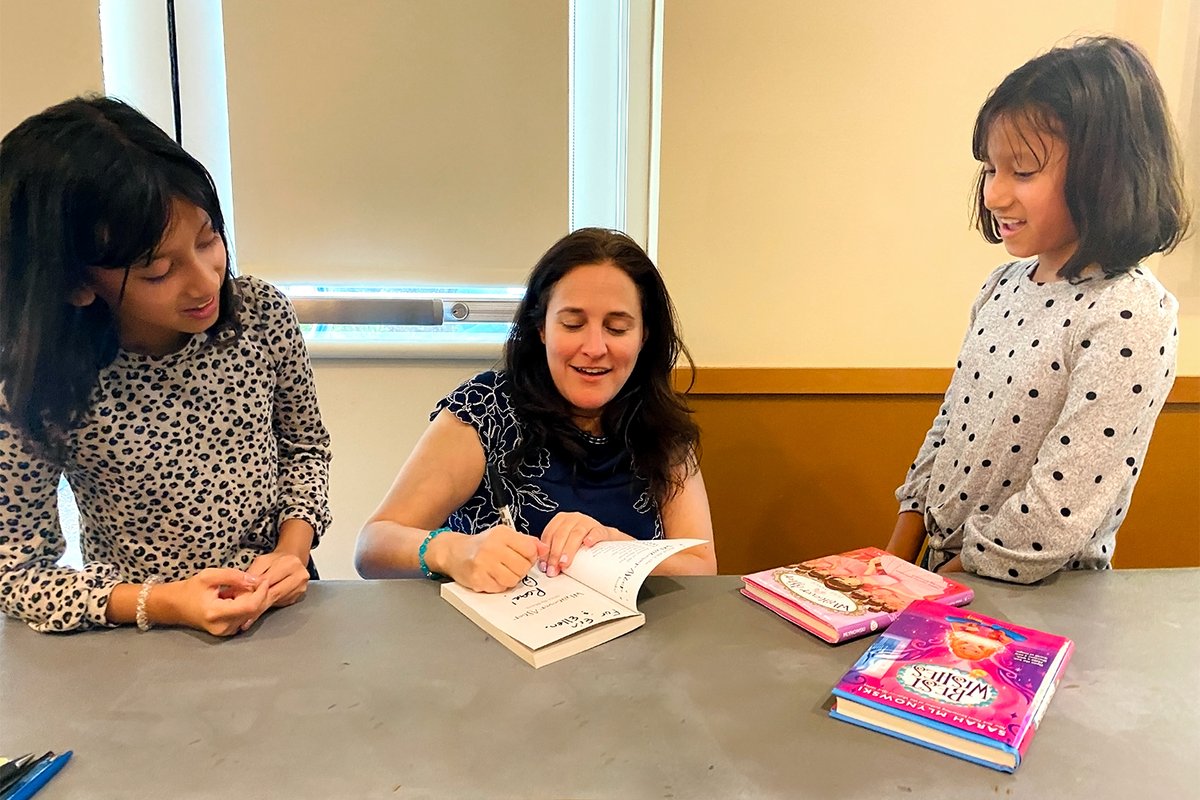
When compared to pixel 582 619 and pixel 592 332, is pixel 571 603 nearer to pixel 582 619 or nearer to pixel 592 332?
pixel 582 619

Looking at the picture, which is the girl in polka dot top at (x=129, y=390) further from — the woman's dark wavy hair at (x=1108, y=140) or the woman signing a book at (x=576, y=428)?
the woman's dark wavy hair at (x=1108, y=140)

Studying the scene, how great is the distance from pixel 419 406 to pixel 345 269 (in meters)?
0.37

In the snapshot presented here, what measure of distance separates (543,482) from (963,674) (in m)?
0.71

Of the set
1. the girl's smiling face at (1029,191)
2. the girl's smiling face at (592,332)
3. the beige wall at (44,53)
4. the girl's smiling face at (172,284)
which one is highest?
the beige wall at (44,53)

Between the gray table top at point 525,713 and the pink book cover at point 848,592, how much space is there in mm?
23

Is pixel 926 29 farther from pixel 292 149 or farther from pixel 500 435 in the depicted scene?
pixel 292 149

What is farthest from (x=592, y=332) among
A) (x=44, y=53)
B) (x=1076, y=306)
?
(x=44, y=53)

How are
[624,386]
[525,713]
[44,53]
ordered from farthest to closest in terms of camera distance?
[44,53]
[624,386]
[525,713]

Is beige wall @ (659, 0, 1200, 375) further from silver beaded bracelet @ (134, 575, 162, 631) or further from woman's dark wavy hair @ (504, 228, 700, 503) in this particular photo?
silver beaded bracelet @ (134, 575, 162, 631)

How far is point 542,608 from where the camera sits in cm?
95

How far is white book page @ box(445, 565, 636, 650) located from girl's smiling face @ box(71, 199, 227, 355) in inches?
18.8

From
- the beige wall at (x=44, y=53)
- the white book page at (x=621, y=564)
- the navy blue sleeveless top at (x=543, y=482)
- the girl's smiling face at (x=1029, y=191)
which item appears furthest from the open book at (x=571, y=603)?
the beige wall at (x=44, y=53)

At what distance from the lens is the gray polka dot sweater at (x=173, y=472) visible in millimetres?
918

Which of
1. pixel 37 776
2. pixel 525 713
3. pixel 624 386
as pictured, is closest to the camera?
pixel 37 776
